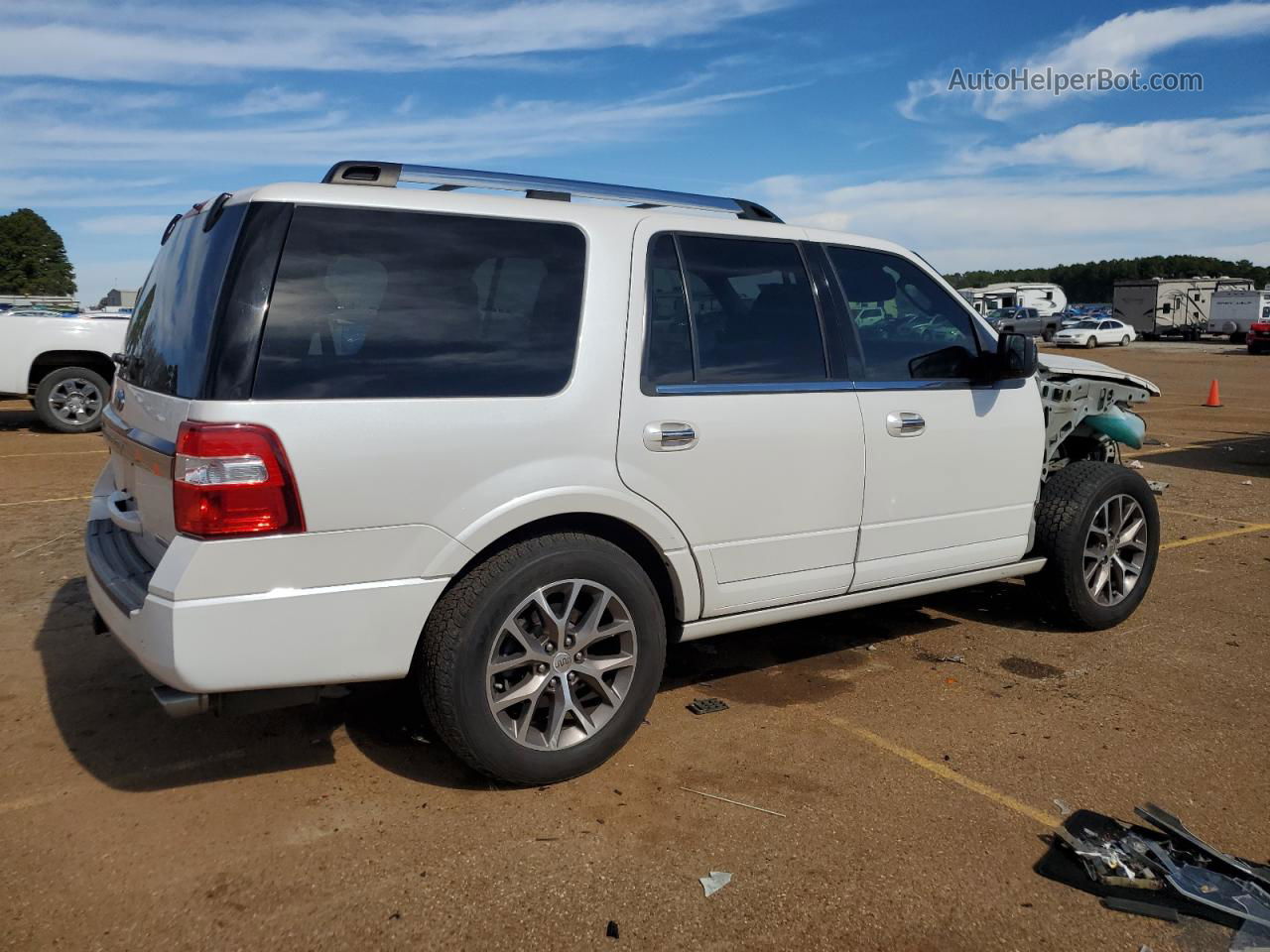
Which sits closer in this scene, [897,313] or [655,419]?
[655,419]

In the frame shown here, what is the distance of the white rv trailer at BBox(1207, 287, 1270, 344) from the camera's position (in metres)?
46.1

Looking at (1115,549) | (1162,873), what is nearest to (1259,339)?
(1115,549)

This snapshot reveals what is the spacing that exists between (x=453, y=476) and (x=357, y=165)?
112cm

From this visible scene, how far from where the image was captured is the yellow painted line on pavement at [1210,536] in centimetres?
723

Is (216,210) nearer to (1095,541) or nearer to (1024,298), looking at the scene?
(1095,541)

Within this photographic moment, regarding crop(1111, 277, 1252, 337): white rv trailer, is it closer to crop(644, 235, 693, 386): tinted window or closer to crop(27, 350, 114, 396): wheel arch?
crop(27, 350, 114, 396): wheel arch

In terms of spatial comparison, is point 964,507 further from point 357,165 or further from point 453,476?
point 357,165

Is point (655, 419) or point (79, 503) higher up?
point (655, 419)

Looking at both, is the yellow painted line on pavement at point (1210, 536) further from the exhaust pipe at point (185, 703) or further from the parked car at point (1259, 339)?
the parked car at point (1259, 339)

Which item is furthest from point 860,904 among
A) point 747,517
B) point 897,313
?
point 897,313

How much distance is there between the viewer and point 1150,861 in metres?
3.04

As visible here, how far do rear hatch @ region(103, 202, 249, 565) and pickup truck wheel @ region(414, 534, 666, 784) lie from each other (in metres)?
0.92

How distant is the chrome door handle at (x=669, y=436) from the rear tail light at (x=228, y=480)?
1228 mm

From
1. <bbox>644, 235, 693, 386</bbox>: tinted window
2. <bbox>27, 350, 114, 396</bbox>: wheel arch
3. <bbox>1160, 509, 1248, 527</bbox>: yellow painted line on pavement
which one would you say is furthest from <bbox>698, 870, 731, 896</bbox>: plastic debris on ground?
<bbox>27, 350, 114, 396</bbox>: wheel arch
